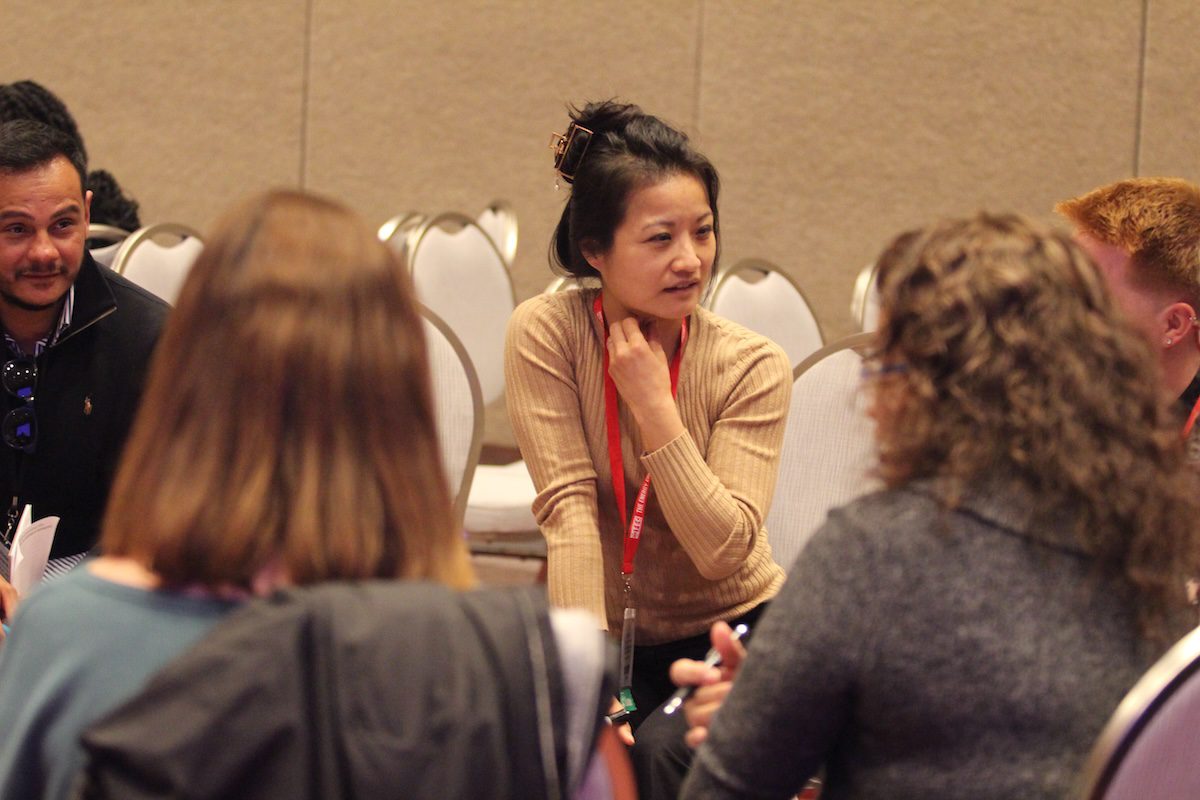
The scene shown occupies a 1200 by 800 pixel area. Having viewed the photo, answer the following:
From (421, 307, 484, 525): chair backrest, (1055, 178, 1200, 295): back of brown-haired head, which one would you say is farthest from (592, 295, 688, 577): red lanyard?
(1055, 178, 1200, 295): back of brown-haired head

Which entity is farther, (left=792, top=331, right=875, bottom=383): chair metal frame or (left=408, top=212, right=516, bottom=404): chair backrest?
(left=408, top=212, right=516, bottom=404): chair backrest

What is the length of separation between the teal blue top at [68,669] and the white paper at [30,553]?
83 cm

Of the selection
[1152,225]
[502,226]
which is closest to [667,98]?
[502,226]

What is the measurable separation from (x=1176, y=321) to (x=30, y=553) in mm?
1713

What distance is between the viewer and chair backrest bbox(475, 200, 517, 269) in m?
4.38

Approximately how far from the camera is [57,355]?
2.12 meters

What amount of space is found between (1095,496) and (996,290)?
197 millimetres

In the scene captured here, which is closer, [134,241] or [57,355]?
[57,355]

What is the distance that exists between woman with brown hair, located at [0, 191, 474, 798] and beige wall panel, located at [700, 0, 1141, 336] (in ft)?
15.1

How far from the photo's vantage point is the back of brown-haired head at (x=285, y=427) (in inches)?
37.0

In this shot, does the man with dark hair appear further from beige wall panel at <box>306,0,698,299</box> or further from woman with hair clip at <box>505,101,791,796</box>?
beige wall panel at <box>306,0,698,299</box>

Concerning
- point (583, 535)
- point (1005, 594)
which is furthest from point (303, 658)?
point (583, 535)

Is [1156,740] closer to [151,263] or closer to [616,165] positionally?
[616,165]

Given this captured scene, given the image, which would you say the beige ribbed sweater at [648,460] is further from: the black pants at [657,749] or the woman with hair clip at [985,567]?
the woman with hair clip at [985,567]
